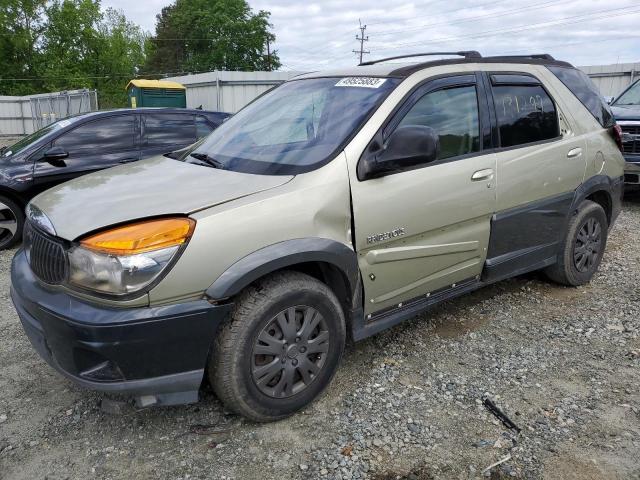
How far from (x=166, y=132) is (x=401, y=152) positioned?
15.8 ft

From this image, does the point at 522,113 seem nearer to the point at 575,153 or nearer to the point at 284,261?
the point at 575,153

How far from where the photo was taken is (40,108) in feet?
81.4

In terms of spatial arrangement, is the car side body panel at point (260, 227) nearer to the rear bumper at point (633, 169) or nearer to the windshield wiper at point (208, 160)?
the windshield wiper at point (208, 160)

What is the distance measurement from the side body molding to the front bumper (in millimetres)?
108

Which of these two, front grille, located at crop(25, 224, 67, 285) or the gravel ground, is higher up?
front grille, located at crop(25, 224, 67, 285)

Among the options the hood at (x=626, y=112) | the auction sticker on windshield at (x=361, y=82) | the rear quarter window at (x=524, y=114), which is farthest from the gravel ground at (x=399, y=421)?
the hood at (x=626, y=112)

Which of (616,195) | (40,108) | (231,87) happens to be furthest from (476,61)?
(40,108)

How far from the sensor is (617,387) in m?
3.12

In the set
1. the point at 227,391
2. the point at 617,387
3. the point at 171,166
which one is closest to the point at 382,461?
the point at 227,391

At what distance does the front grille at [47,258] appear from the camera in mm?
2405

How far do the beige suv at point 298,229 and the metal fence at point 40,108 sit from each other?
1860 cm

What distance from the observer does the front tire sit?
2.49 metres

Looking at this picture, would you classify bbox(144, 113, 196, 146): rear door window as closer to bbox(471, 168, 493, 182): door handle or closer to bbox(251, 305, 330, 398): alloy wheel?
bbox(471, 168, 493, 182): door handle

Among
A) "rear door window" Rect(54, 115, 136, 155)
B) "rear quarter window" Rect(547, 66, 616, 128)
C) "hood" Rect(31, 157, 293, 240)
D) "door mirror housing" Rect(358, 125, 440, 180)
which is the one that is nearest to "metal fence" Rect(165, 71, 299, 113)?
"rear door window" Rect(54, 115, 136, 155)
